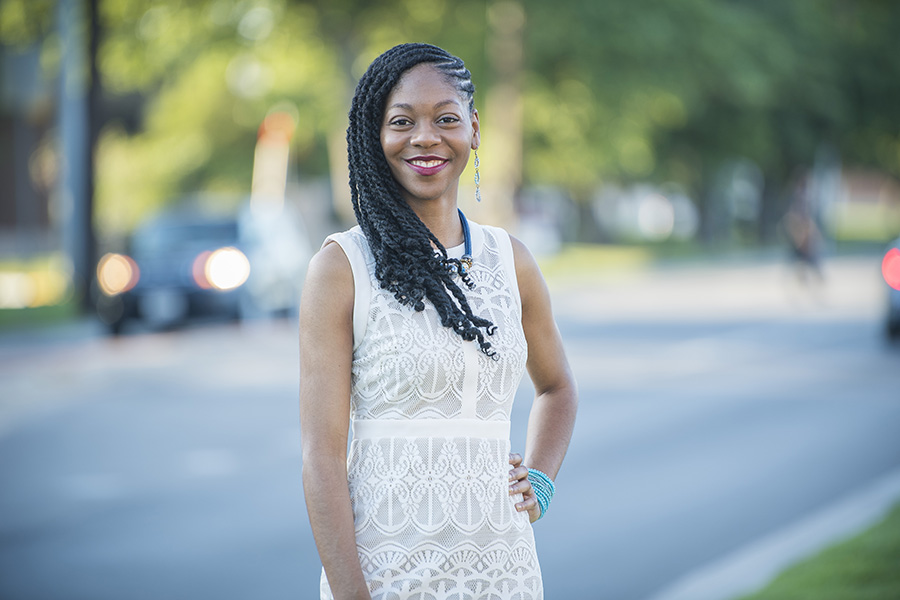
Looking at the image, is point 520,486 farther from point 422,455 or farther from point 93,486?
point 93,486

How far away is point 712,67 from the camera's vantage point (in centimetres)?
3056

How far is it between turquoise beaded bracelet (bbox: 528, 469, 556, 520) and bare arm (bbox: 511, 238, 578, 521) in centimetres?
3

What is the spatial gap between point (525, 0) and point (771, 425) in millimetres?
18403

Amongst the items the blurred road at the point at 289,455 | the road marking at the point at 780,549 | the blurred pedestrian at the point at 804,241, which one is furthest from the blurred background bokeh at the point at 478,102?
the road marking at the point at 780,549

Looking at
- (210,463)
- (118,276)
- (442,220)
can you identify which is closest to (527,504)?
(442,220)

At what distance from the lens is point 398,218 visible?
2.26 meters

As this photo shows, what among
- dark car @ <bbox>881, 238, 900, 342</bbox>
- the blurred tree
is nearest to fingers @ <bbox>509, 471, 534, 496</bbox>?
dark car @ <bbox>881, 238, 900, 342</bbox>

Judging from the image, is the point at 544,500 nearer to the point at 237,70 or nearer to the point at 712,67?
the point at 712,67

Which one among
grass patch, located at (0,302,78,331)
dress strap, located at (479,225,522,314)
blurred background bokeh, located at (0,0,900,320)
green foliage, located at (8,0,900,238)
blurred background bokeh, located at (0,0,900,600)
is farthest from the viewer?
green foliage, located at (8,0,900,238)

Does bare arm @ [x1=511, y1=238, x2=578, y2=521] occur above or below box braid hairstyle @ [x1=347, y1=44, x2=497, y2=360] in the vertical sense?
below

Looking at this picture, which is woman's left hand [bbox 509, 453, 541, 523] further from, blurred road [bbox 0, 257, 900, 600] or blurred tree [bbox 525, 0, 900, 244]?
blurred tree [bbox 525, 0, 900, 244]

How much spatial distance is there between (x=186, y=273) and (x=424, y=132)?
44.1 ft

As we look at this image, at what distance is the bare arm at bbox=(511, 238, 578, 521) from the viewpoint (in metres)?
2.45

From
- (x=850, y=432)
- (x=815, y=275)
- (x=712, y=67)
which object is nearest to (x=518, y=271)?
(x=850, y=432)
